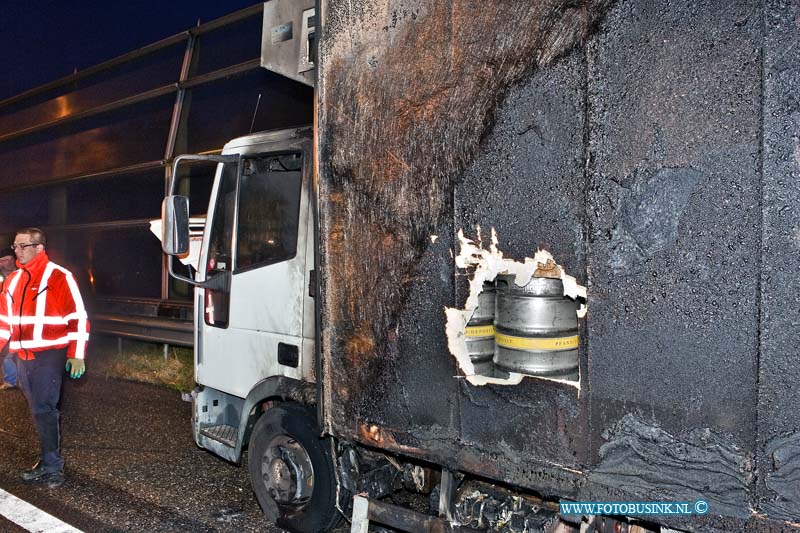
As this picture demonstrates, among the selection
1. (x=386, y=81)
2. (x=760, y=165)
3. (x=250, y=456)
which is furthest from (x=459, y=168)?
(x=250, y=456)

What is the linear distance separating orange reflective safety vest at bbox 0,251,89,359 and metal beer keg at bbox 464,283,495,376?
132 inches

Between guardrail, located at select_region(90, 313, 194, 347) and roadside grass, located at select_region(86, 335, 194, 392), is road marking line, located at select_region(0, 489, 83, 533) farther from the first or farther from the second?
roadside grass, located at select_region(86, 335, 194, 392)

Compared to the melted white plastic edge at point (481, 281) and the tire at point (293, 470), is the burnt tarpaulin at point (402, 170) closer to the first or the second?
the melted white plastic edge at point (481, 281)

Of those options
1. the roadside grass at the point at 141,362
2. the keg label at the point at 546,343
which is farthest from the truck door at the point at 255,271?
the roadside grass at the point at 141,362

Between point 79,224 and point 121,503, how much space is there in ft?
21.9

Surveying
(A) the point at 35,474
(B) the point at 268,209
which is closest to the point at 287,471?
(B) the point at 268,209

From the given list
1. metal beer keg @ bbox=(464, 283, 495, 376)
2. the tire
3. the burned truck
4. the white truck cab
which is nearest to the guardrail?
the white truck cab

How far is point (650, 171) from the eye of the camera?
6.52 feet

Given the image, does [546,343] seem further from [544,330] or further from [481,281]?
[481,281]

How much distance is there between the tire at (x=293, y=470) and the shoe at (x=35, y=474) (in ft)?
6.21

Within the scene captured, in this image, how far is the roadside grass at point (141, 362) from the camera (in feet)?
25.0

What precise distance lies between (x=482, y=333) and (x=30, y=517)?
3224 mm

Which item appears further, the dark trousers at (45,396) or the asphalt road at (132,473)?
the dark trousers at (45,396)

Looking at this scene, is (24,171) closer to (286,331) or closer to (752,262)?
(286,331)
